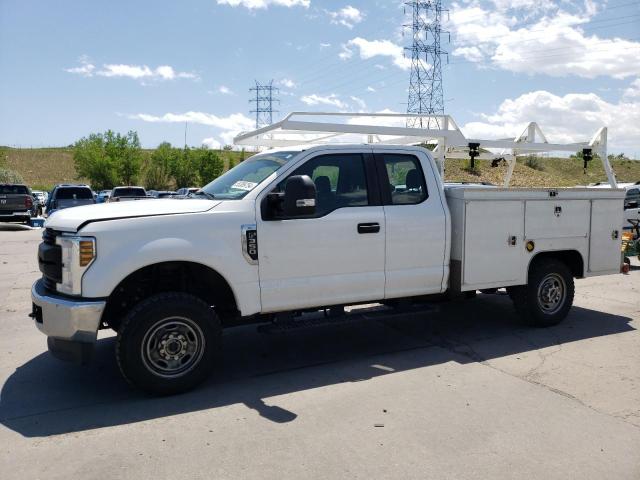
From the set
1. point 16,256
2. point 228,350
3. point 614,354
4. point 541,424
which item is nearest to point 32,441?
point 228,350

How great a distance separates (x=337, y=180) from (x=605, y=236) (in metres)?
3.87

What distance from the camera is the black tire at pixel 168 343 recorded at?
4.62 m

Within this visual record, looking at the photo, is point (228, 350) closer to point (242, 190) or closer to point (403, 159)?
point (242, 190)

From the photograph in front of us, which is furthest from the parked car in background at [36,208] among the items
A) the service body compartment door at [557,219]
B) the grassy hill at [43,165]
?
the grassy hill at [43,165]

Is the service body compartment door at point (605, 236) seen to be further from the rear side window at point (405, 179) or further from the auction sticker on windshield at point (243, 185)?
the auction sticker on windshield at point (243, 185)

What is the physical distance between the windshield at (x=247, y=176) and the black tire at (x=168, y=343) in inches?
43.7

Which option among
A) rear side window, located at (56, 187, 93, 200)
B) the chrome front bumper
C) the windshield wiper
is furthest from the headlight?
rear side window, located at (56, 187, 93, 200)

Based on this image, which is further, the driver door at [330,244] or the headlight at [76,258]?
the driver door at [330,244]

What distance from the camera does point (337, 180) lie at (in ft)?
18.5

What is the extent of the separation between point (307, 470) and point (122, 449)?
127 centimetres

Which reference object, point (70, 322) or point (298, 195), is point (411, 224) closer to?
point (298, 195)

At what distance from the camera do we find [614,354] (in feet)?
19.8

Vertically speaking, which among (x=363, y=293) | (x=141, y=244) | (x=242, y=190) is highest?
(x=242, y=190)

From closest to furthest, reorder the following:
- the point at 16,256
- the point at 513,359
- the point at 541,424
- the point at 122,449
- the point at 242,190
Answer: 1. the point at 122,449
2. the point at 541,424
3. the point at 242,190
4. the point at 513,359
5. the point at 16,256
